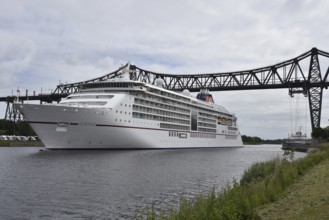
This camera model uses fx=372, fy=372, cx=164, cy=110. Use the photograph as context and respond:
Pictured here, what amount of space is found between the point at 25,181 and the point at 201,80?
10486cm

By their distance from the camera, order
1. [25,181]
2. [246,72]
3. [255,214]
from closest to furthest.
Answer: [255,214]
[25,181]
[246,72]

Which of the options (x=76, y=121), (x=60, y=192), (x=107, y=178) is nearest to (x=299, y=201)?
(x=60, y=192)

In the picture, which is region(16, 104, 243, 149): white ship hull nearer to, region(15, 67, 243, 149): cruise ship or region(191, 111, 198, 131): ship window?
region(15, 67, 243, 149): cruise ship

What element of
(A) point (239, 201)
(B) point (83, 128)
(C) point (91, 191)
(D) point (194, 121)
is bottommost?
(C) point (91, 191)

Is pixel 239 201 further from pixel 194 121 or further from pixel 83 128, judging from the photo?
pixel 194 121

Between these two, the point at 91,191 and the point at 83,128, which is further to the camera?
the point at 83,128

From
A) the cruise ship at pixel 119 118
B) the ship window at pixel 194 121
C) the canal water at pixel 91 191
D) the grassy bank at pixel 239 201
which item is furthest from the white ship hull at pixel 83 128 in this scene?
the grassy bank at pixel 239 201

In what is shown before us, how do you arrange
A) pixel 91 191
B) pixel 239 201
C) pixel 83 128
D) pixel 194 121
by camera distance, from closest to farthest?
1. pixel 239 201
2. pixel 91 191
3. pixel 83 128
4. pixel 194 121

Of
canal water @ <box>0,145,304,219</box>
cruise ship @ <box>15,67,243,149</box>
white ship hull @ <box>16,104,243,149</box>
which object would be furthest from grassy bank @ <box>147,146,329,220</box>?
cruise ship @ <box>15,67,243,149</box>

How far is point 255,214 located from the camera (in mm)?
11273

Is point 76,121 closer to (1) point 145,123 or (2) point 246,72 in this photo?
(1) point 145,123

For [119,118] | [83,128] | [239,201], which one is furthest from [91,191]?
[119,118]

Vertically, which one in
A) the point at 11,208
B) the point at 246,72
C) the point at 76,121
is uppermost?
the point at 246,72

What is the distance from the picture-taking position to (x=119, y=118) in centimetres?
6131
